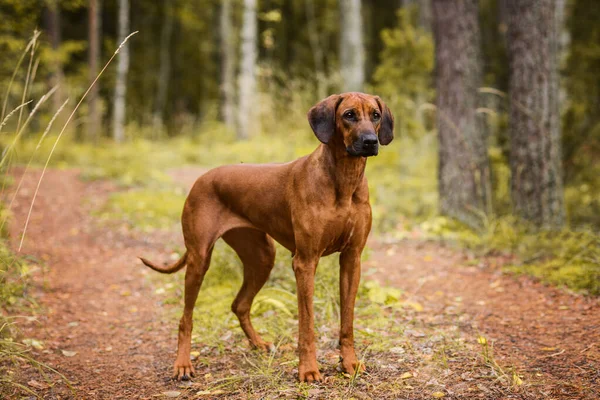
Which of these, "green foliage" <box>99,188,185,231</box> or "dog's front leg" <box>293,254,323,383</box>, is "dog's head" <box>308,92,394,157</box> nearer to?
"dog's front leg" <box>293,254,323,383</box>

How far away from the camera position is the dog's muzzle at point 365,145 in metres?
2.89

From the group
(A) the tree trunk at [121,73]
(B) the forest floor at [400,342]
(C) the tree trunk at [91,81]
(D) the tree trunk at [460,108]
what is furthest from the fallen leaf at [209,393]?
(A) the tree trunk at [121,73]

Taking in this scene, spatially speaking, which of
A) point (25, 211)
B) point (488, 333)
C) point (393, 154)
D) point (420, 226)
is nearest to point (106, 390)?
point (488, 333)

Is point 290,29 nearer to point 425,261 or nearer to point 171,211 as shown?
point 171,211

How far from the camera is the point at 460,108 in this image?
6.75 m

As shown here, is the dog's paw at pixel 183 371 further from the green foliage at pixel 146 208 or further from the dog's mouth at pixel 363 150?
the green foliage at pixel 146 208

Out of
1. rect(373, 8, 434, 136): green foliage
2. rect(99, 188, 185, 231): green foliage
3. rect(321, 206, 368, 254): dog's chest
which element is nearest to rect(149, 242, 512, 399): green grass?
rect(321, 206, 368, 254): dog's chest

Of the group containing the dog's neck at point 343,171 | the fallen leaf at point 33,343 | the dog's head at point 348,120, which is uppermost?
the dog's head at point 348,120

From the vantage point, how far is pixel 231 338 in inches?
164

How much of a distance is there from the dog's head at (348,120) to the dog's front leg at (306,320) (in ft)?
2.40

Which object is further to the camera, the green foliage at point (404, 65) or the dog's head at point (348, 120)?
the green foliage at point (404, 65)

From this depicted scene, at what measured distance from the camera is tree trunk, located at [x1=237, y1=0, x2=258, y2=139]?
42.0ft

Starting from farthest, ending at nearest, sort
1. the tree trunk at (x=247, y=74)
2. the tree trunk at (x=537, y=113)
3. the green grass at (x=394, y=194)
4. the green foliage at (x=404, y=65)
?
the tree trunk at (x=247, y=74) → the green foliage at (x=404, y=65) → the tree trunk at (x=537, y=113) → the green grass at (x=394, y=194)

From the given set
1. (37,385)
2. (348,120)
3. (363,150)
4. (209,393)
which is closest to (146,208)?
(37,385)
